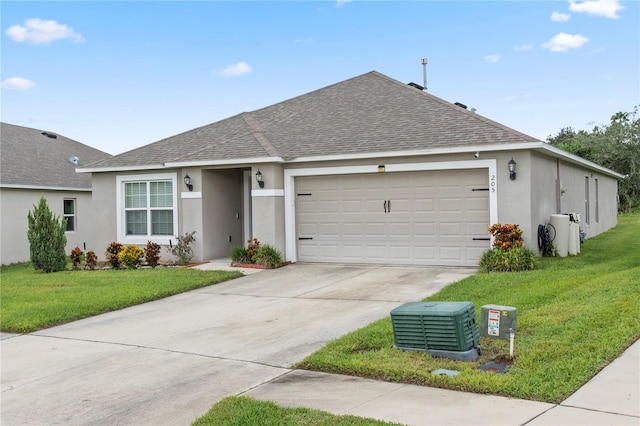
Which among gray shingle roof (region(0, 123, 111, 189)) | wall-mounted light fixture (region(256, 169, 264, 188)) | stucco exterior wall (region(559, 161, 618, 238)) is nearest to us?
wall-mounted light fixture (region(256, 169, 264, 188))

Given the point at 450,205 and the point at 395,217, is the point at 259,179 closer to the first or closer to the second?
→ the point at 395,217

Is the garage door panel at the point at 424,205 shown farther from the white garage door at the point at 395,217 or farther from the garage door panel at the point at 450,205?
the garage door panel at the point at 450,205

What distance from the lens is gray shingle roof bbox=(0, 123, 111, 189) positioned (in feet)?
67.1

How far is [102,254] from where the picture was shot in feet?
55.8

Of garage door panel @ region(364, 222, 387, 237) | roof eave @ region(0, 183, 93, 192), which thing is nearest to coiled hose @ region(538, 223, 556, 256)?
garage door panel @ region(364, 222, 387, 237)

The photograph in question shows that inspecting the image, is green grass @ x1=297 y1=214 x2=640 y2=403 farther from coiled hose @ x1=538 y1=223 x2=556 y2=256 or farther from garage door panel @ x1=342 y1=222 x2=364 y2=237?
garage door panel @ x1=342 y1=222 x2=364 y2=237

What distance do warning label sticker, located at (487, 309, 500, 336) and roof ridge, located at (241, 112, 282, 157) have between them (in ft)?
29.1

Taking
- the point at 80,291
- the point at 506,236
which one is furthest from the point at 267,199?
the point at 506,236

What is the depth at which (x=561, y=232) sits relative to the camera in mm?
13703

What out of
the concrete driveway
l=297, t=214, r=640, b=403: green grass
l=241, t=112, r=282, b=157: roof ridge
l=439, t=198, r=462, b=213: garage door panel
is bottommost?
the concrete driveway

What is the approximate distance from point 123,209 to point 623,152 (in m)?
32.0

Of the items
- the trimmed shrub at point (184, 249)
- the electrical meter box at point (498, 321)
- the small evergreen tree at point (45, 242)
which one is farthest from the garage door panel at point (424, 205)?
the small evergreen tree at point (45, 242)

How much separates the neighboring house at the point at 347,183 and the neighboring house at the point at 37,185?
317 centimetres

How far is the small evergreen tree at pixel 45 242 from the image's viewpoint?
15.2 metres
